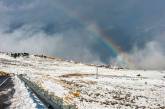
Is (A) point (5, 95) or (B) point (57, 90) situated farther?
(B) point (57, 90)

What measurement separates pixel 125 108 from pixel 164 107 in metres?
7.60

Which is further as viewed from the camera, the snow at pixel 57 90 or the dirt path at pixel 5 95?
the snow at pixel 57 90

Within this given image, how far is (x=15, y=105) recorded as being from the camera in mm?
29875

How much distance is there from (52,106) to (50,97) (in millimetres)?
3368

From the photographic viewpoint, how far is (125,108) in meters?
37.0

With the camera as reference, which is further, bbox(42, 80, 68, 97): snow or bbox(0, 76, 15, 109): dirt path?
bbox(42, 80, 68, 97): snow

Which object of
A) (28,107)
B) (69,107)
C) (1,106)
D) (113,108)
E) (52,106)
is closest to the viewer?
(69,107)

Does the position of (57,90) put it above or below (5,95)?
above

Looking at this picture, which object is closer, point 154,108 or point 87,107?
point 87,107

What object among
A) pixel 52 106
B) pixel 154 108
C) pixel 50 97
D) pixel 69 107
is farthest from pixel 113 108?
pixel 69 107

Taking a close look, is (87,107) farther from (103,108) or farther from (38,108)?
(38,108)

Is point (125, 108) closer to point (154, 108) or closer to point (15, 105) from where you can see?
point (154, 108)

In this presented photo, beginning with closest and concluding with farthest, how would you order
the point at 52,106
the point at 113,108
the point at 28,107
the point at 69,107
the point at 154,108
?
the point at 69,107 < the point at 52,106 < the point at 28,107 < the point at 113,108 < the point at 154,108

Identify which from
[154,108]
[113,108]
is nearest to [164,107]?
[154,108]
